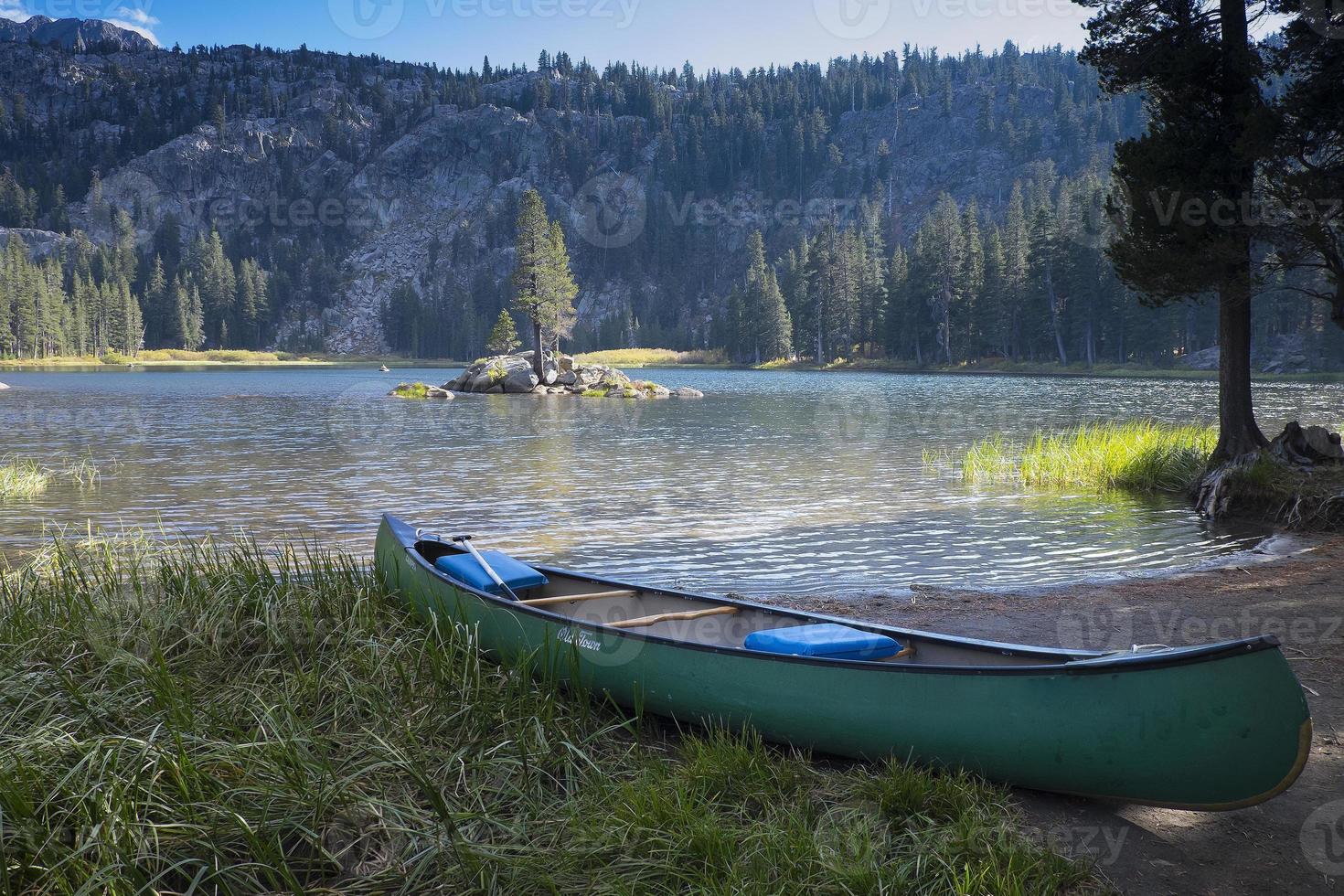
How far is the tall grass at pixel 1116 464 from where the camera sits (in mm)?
16188

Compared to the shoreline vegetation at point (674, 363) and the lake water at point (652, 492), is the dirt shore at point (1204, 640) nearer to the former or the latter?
the lake water at point (652, 492)

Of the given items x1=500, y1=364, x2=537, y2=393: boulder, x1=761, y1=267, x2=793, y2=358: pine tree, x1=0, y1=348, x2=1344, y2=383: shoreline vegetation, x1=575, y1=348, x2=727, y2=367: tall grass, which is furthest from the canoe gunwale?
x1=575, y1=348, x2=727, y2=367: tall grass

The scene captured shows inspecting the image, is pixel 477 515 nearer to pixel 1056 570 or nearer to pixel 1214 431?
pixel 1056 570

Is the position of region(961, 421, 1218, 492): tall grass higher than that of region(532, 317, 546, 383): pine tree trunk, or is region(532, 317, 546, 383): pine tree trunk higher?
region(532, 317, 546, 383): pine tree trunk

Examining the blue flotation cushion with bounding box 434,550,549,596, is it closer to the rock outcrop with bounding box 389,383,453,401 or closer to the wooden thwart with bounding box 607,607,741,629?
the wooden thwart with bounding box 607,607,741,629

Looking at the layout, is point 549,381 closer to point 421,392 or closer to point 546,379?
point 546,379

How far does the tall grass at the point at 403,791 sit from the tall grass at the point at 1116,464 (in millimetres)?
13481

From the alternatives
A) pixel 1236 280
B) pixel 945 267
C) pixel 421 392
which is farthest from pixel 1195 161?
pixel 945 267

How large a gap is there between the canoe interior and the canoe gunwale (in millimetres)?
10

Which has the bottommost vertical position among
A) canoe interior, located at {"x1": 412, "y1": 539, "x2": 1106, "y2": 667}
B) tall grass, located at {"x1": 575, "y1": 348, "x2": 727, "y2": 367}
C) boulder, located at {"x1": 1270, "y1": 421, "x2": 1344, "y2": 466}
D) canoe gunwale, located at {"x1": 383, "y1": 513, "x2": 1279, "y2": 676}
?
canoe interior, located at {"x1": 412, "y1": 539, "x2": 1106, "y2": 667}

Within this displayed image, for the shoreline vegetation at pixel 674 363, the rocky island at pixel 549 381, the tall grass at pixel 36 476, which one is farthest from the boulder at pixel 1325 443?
the shoreline vegetation at pixel 674 363

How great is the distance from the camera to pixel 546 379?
62.1 meters

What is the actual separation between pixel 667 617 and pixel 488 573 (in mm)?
1697

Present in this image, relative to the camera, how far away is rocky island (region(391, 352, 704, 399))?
190 ft
